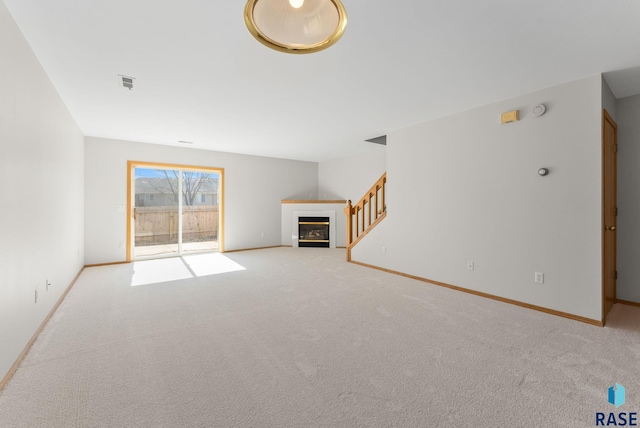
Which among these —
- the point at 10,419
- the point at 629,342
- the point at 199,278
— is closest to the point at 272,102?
the point at 199,278

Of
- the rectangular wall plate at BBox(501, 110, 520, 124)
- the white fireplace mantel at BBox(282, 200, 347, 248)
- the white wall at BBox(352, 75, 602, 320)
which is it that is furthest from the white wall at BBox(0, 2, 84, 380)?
the white fireplace mantel at BBox(282, 200, 347, 248)

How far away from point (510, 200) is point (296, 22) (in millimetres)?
3141

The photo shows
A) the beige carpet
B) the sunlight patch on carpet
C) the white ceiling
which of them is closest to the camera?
the beige carpet

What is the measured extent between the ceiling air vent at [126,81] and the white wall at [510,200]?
12.0 feet

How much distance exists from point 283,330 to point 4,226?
6.90 ft

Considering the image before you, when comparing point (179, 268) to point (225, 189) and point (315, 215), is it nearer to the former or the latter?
point (225, 189)

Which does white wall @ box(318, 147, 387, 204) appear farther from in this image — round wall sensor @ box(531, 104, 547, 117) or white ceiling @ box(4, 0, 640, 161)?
round wall sensor @ box(531, 104, 547, 117)

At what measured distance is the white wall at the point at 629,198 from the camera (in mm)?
3111

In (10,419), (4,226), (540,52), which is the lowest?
(10,419)

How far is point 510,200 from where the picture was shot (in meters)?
3.22

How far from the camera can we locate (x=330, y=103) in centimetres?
342

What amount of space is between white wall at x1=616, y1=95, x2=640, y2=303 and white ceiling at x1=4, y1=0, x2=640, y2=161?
29cm

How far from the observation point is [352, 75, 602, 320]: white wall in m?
2.70

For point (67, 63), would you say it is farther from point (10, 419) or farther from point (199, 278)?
point (199, 278)
